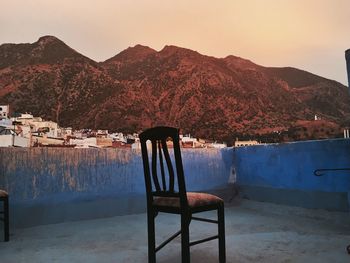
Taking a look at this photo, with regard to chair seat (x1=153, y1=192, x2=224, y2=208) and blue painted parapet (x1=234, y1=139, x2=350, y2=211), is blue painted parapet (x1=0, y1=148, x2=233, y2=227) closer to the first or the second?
blue painted parapet (x1=234, y1=139, x2=350, y2=211)

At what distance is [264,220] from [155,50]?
1912 inches

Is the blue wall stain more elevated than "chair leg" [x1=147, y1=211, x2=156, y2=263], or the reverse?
the blue wall stain

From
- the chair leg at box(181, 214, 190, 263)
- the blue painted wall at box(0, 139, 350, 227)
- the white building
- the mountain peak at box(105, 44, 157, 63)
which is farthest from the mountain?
the chair leg at box(181, 214, 190, 263)

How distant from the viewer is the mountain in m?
39.8

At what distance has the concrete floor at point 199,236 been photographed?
2297mm

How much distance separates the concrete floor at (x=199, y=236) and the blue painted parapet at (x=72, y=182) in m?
0.17

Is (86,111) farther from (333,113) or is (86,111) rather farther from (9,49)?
(333,113)

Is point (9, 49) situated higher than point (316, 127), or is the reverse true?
point (9, 49)

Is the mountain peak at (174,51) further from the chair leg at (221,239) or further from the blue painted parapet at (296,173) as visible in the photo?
the chair leg at (221,239)

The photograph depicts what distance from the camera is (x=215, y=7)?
38.0m

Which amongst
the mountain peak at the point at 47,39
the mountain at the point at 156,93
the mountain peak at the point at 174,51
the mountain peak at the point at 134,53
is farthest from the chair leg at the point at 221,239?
the mountain peak at the point at 47,39

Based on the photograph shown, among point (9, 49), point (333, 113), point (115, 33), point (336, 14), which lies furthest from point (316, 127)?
point (9, 49)

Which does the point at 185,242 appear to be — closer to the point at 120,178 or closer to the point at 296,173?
the point at 120,178

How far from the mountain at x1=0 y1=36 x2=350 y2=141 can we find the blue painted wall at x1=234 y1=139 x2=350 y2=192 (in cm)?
3305
